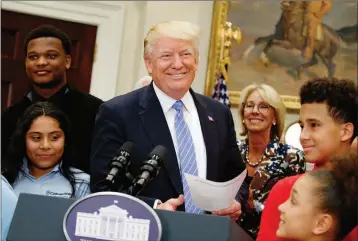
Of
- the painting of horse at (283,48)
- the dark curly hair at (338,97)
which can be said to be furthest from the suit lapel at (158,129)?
the painting of horse at (283,48)

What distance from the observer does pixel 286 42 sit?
6.68 m

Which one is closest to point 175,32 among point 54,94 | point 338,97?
point 338,97

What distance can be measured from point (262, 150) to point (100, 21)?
3.06 metres

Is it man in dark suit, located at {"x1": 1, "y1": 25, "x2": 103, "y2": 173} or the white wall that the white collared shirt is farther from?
the white wall

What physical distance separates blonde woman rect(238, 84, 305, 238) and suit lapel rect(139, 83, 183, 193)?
2.89 feet

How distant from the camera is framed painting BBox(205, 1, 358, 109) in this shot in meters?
6.60

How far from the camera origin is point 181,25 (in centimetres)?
310

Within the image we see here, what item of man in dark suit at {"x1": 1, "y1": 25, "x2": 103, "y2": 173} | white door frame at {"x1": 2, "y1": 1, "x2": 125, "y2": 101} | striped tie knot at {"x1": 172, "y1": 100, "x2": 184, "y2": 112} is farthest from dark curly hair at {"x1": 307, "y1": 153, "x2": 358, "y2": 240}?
white door frame at {"x1": 2, "y1": 1, "x2": 125, "y2": 101}

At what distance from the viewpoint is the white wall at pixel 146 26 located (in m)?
6.58

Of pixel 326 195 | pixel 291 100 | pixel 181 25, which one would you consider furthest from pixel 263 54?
pixel 326 195

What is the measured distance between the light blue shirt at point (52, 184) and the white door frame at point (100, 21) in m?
→ 3.14

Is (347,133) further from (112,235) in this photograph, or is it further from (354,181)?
(112,235)

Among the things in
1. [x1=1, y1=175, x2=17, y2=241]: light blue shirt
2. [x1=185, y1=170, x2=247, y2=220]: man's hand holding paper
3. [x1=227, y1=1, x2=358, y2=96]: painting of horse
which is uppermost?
[x1=227, y1=1, x2=358, y2=96]: painting of horse

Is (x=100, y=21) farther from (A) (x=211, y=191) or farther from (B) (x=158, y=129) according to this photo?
(A) (x=211, y=191)
